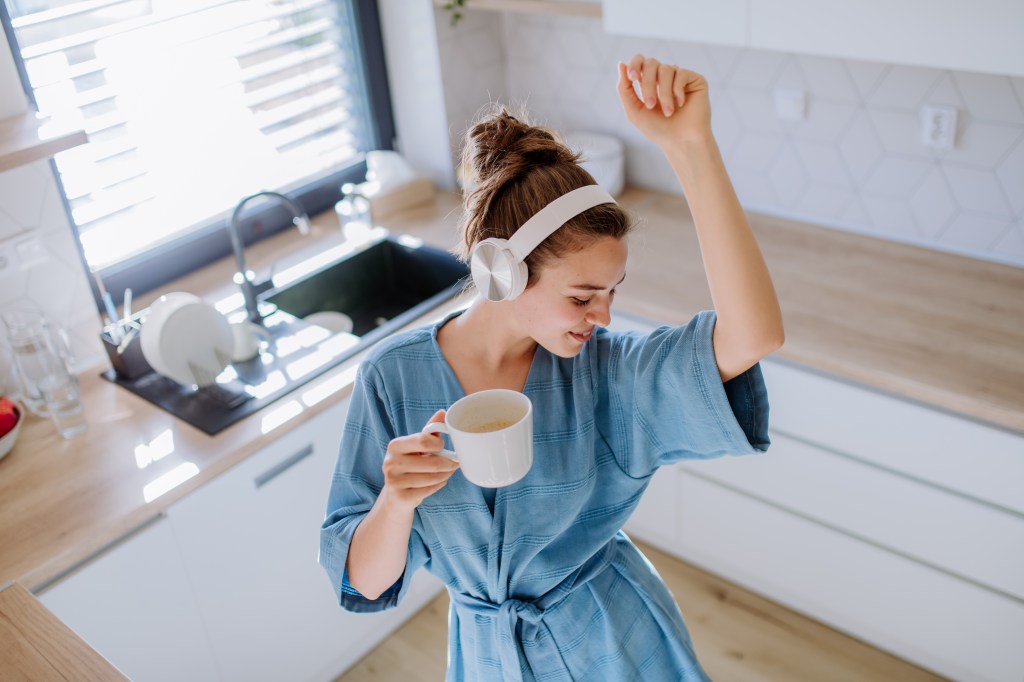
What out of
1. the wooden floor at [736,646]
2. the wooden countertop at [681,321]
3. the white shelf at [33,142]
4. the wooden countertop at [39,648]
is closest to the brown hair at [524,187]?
the wooden countertop at [681,321]

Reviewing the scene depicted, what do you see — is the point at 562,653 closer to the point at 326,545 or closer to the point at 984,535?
the point at 326,545

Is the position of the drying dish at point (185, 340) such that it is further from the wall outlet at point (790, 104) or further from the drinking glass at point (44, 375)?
the wall outlet at point (790, 104)

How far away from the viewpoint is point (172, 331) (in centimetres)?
216

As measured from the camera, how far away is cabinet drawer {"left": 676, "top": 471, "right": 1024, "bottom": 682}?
219 centimetres

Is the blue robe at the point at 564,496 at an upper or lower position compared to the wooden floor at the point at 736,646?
upper

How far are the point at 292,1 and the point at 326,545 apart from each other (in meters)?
1.91

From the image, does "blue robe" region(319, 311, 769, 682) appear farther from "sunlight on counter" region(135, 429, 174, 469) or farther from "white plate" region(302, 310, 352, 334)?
"white plate" region(302, 310, 352, 334)

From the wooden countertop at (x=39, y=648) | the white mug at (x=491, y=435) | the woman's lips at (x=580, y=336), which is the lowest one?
the wooden countertop at (x=39, y=648)

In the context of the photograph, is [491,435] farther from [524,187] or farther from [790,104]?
[790,104]

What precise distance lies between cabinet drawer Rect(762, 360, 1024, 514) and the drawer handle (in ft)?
3.43

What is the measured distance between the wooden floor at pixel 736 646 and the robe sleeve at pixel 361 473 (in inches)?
48.7

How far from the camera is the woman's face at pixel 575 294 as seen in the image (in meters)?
1.31

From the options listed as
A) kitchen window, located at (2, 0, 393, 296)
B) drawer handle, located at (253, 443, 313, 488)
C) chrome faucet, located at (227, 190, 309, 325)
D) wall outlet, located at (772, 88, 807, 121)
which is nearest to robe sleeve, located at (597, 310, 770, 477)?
drawer handle, located at (253, 443, 313, 488)

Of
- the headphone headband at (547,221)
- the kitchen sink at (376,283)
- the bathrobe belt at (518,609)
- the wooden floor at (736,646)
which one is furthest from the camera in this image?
the kitchen sink at (376,283)
